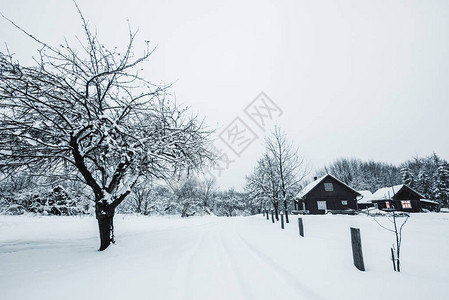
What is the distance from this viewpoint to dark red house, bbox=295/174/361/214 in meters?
29.6

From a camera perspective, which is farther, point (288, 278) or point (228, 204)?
point (228, 204)

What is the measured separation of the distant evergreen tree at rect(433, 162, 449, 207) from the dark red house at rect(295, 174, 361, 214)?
2121 cm

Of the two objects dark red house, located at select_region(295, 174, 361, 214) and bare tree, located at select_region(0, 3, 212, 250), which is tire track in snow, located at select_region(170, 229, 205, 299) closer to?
bare tree, located at select_region(0, 3, 212, 250)

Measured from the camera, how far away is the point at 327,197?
30.0 meters

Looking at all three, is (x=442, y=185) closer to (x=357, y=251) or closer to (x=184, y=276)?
(x=357, y=251)

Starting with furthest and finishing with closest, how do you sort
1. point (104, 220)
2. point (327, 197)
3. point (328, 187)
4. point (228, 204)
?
1. point (228, 204)
2. point (328, 187)
3. point (327, 197)
4. point (104, 220)

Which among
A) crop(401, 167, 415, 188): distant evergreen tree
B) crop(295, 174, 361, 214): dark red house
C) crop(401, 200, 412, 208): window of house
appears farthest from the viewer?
crop(401, 167, 415, 188): distant evergreen tree

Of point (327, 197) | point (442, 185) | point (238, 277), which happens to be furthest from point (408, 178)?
point (238, 277)

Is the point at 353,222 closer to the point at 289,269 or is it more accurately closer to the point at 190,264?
the point at 289,269

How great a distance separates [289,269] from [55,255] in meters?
6.43

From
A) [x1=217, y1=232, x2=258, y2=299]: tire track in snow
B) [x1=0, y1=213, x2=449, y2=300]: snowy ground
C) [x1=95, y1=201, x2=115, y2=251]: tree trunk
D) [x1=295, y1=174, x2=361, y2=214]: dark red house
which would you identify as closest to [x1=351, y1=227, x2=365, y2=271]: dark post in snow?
[x1=0, y1=213, x2=449, y2=300]: snowy ground

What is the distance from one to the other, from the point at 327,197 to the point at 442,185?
27.1 metres

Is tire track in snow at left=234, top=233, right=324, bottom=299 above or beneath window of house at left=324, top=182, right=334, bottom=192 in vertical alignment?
beneath

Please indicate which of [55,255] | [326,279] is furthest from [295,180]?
[55,255]
